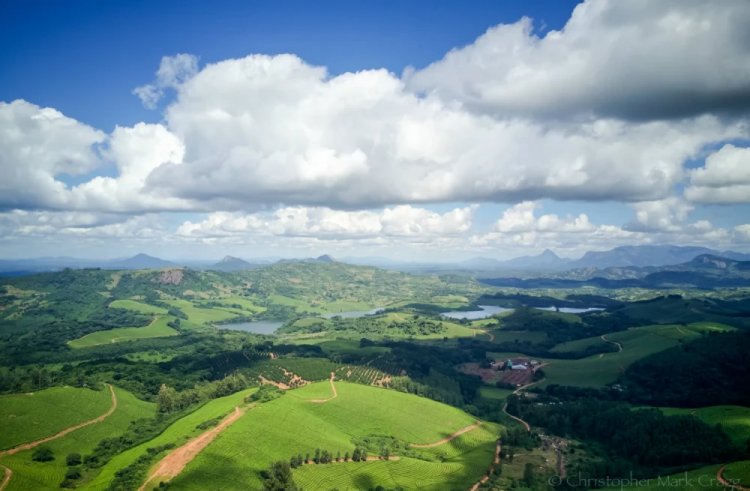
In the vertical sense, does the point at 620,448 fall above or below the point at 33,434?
below

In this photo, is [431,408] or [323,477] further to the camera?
[431,408]

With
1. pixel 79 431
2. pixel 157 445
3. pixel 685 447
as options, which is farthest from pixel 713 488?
pixel 79 431

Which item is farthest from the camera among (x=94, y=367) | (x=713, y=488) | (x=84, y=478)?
(x=94, y=367)

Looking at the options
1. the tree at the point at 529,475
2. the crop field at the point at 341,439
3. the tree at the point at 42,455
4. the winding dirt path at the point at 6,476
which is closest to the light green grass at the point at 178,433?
the crop field at the point at 341,439

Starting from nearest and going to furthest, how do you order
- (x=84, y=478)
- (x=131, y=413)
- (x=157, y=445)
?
(x=84, y=478), (x=157, y=445), (x=131, y=413)

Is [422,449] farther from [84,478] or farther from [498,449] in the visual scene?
[84,478]

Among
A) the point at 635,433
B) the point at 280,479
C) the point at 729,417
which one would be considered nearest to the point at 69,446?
the point at 280,479

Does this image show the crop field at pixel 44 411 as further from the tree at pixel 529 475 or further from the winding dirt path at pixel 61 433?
the tree at pixel 529 475
